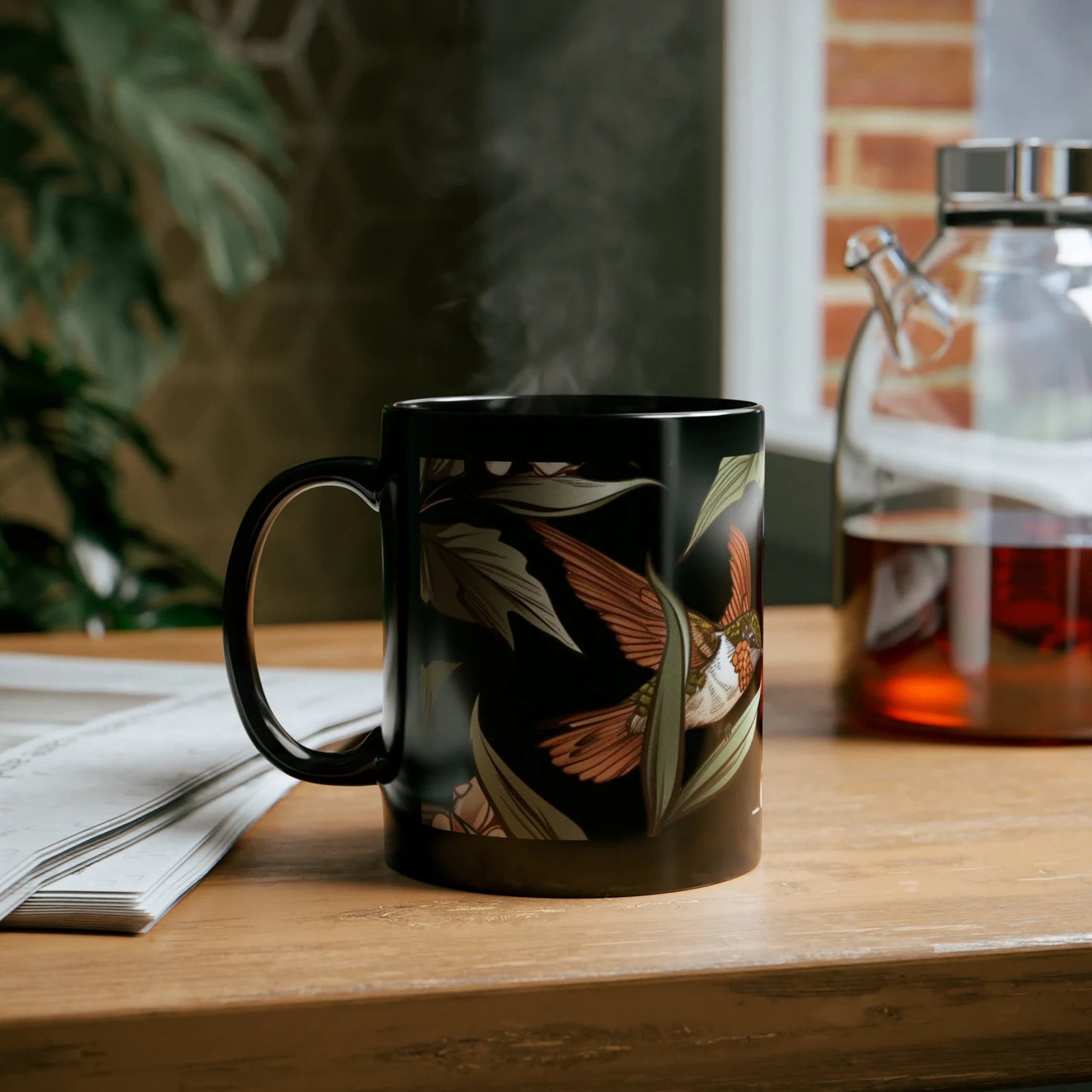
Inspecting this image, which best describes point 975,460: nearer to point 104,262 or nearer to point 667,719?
point 667,719

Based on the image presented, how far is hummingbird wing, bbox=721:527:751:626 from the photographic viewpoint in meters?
0.43

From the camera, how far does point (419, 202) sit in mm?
2836

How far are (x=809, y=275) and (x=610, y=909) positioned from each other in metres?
1.35

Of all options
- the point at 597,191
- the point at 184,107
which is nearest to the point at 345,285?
the point at 597,191

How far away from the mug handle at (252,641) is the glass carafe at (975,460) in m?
0.27

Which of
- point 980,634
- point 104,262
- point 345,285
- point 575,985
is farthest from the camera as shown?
point 345,285

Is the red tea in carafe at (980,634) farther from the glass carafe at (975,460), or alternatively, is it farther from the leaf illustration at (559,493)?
the leaf illustration at (559,493)

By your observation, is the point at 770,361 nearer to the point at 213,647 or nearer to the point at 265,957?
the point at 213,647

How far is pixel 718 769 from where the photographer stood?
1.38 ft

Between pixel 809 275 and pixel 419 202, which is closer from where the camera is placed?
pixel 809 275

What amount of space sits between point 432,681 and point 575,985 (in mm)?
107

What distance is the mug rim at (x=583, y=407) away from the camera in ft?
1.34

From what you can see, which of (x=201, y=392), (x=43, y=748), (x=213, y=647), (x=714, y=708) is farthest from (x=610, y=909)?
(x=201, y=392)

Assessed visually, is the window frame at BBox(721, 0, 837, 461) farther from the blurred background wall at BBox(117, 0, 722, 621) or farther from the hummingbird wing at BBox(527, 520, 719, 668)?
the hummingbird wing at BBox(527, 520, 719, 668)
